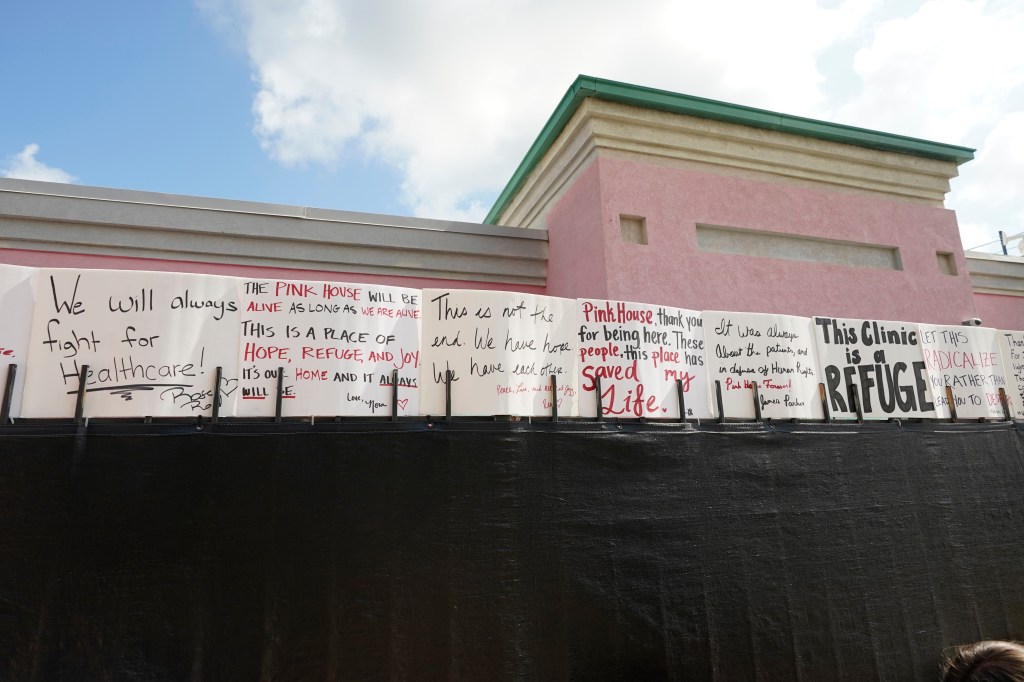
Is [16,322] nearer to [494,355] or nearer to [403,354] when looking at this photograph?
[403,354]

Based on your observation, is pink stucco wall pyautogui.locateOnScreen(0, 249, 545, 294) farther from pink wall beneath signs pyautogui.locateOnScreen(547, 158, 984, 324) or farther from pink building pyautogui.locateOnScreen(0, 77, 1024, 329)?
pink wall beneath signs pyautogui.locateOnScreen(547, 158, 984, 324)

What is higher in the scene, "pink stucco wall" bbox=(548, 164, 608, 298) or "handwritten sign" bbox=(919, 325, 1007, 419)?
"pink stucco wall" bbox=(548, 164, 608, 298)

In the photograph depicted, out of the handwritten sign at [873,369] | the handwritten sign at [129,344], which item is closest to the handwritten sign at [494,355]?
the handwritten sign at [129,344]

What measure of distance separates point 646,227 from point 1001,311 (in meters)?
7.45

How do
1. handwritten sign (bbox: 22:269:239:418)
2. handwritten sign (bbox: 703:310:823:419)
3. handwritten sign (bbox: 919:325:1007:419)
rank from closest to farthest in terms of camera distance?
1. handwritten sign (bbox: 22:269:239:418)
2. handwritten sign (bbox: 703:310:823:419)
3. handwritten sign (bbox: 919:325:1007:419)

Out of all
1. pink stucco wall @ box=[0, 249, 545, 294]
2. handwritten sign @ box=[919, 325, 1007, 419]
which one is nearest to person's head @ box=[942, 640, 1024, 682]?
handwritten sign @ box=[919, 325, 1007, 419]

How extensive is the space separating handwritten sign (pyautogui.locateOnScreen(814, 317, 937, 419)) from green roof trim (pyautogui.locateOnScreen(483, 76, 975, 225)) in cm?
391

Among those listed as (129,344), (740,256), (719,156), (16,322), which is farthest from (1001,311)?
(16,322)

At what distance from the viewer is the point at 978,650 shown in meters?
1.86

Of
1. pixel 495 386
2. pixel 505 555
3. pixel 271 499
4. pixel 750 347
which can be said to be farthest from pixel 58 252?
pixel 750 347

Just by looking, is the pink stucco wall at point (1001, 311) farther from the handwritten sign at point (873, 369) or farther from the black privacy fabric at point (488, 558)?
the black privacy fabric at point (488, 558)

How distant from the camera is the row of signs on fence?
3.07m

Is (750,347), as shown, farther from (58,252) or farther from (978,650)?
(58,252)

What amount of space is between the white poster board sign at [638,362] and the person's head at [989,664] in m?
2.19
